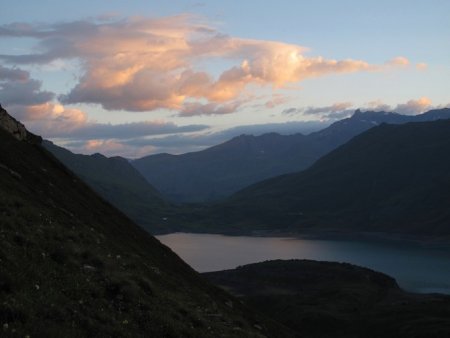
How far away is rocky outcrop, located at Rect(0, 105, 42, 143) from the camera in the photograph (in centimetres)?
6875

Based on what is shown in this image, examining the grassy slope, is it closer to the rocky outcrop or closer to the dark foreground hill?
the rocky outcrop

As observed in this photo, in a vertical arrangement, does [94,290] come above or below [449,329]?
above

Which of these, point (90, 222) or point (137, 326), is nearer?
point (137, 326)

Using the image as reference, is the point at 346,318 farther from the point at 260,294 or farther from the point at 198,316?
the point at 198,316

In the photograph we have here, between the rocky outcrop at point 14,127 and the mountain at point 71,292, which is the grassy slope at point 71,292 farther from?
the rocky outcrop at point 14,127

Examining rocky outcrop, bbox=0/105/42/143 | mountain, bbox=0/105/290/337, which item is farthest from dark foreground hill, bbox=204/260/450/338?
mountain, bbox=0/105/290/337

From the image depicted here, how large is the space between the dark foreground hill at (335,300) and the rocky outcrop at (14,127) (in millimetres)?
53441

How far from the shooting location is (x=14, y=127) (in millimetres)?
71125

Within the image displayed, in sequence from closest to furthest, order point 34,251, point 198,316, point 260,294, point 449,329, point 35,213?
point 34,251, point 198,316, point 35,213, point 449,329, point 260,294

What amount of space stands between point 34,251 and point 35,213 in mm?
7433

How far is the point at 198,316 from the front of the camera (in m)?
27.6

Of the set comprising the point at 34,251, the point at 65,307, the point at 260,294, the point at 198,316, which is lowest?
the point at 260,294

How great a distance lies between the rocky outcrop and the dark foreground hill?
5344cm

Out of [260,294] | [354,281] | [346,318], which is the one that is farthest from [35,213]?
[354,281]
